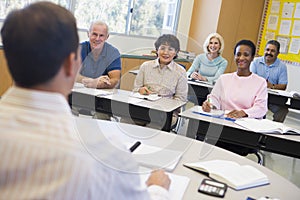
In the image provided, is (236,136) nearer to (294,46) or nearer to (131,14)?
(131,14)

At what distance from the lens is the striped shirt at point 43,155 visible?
69 centimetres

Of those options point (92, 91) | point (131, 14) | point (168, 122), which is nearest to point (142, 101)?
point (168, 122)

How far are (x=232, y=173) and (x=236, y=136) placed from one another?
1.02 metres

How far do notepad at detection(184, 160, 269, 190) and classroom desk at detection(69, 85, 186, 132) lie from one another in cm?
113

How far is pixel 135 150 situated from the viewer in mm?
1602

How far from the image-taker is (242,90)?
299cm

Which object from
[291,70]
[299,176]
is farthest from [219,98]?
[291,70]

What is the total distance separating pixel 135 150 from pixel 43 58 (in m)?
0.93

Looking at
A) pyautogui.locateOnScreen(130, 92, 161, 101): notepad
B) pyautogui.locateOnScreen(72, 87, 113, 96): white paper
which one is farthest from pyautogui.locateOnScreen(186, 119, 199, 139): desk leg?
pyautogui.locateOnScreen(72, 87, 113, 96): white paper

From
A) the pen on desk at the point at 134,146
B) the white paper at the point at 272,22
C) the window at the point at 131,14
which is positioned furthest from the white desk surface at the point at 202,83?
the white paper at the point at 272,22

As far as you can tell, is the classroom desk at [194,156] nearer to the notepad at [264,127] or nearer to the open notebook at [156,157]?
the open notebook at [156,157]

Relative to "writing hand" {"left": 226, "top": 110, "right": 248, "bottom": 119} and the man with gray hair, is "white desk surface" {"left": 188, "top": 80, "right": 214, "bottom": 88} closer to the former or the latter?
"writing hand" {"left": 226, "top": 110, "right": 248, "bottom": 119}

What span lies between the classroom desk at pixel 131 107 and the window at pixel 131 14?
2.52m

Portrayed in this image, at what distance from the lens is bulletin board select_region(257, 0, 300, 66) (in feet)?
19.8
